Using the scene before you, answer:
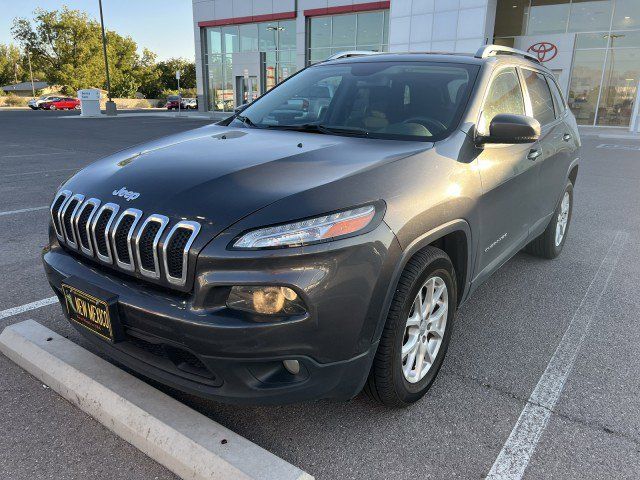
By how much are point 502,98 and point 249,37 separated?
3126cm

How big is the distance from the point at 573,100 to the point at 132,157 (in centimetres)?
2499

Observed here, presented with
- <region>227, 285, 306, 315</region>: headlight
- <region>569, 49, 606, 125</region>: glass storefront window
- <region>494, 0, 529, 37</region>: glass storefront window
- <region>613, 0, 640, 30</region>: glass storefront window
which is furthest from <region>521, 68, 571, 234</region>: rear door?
<region>494, 0, 529, 37</region>: glass storefront window

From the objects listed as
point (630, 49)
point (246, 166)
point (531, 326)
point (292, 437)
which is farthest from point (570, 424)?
point (630, 49)

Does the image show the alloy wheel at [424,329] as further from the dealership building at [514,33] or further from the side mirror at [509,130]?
the dealership building at [514,33]

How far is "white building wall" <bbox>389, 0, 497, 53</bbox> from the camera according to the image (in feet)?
72.8

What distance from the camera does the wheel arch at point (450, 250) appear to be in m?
2.12

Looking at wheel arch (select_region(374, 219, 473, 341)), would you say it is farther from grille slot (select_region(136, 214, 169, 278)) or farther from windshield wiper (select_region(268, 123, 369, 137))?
grille slot (select_region(136, 214, 169, 278))

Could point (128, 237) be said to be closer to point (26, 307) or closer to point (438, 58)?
point (26, 307)

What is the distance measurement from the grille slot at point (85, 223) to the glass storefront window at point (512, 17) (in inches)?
1005

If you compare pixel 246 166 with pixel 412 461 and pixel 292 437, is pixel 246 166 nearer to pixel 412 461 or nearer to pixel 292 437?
pixel 292 437

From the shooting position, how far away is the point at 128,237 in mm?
2062

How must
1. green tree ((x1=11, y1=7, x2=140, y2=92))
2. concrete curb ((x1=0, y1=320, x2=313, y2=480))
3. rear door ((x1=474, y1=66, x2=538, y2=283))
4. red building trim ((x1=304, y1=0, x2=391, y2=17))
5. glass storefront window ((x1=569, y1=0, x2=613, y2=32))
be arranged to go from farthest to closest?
green tree ((x1=11, y1=7, x2=140, y2=92))
red building trim ((x1=304, y1=0, x2=391, y2=17))
glass storefront window ((x1=569, y1=0, x2=613, y2=32))
rear door ((x1=474, y1=66, x2=538, y2=283))
concrete curb ((x1=0, y1=320, x2=313, y2=480))

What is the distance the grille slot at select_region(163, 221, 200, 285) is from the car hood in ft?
0.16

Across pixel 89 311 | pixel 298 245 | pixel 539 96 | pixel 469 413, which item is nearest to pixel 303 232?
pixel 298 245
